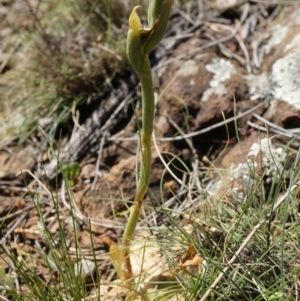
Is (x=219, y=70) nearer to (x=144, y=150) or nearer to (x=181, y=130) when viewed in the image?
(x=181, y=130)

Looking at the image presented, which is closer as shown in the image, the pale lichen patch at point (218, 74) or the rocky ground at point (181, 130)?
the rocky ground at point (181, 130)

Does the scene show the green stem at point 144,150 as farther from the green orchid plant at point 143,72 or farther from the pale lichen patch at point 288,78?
the pale lichen patch at point 288,78

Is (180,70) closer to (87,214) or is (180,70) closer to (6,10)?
(87,214)

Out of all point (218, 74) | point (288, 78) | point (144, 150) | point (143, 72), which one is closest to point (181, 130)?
point (218, 74)

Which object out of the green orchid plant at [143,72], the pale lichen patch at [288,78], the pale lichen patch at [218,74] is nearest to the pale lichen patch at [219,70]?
the pale lichen patch at [218,74]

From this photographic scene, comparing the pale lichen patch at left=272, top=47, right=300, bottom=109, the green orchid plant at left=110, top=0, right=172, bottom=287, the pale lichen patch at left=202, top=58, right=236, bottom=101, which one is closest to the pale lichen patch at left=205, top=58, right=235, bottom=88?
the pale lichen patch at left=202, top=58, right=236, bottom=101

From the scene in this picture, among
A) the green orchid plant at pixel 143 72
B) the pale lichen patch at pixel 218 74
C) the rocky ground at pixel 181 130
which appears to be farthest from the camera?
the pale lichen patch at pixel 218 74

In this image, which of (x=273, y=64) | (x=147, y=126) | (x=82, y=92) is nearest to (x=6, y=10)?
(x=82, y=92)

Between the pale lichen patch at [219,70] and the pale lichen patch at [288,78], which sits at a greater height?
the pale lichen patch at [219,70]

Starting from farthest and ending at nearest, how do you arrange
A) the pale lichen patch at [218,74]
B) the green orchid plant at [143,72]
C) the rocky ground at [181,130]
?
the pale lichen patch at [218,74] < the rocky ground at [181,130] < the green orchid plant at [143,72]
